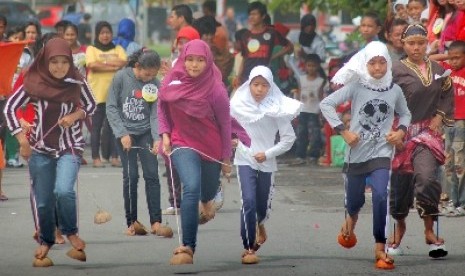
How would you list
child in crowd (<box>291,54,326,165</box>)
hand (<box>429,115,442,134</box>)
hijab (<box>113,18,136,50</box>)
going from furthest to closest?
hijab (<box>113,18,136,50</box>) < child in crowd (<box>291,54,326,165</box>) < hand (<box>429,115,442,134</box>)

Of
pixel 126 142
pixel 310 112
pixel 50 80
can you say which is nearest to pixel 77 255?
pixel 50 80

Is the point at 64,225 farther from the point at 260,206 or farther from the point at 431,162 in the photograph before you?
the point at 431,162

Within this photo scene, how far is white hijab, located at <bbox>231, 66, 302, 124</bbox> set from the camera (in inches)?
470

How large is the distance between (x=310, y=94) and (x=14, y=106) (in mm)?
10780

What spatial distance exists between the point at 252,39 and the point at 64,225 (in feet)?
32.8

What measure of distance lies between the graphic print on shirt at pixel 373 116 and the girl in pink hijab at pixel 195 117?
101 cm

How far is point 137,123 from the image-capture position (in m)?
13.7

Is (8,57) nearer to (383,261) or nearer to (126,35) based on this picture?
(383,261)

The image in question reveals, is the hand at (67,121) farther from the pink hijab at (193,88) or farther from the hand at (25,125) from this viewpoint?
the pink hijab at (193,88)

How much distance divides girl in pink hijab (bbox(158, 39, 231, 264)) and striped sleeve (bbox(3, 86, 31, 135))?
1016 millimetres

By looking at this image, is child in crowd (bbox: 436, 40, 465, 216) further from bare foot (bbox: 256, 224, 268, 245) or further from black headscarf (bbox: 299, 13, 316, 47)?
black headscarf (bbox: 299, 13, 316, 47)

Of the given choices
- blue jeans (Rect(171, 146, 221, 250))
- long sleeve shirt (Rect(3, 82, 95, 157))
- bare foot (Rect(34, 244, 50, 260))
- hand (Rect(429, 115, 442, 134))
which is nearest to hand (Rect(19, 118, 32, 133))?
long sleeve shirt (Rect(3, 82, 95, 157))

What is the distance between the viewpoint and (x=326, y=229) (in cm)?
1391

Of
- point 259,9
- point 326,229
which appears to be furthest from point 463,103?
point 259,9
